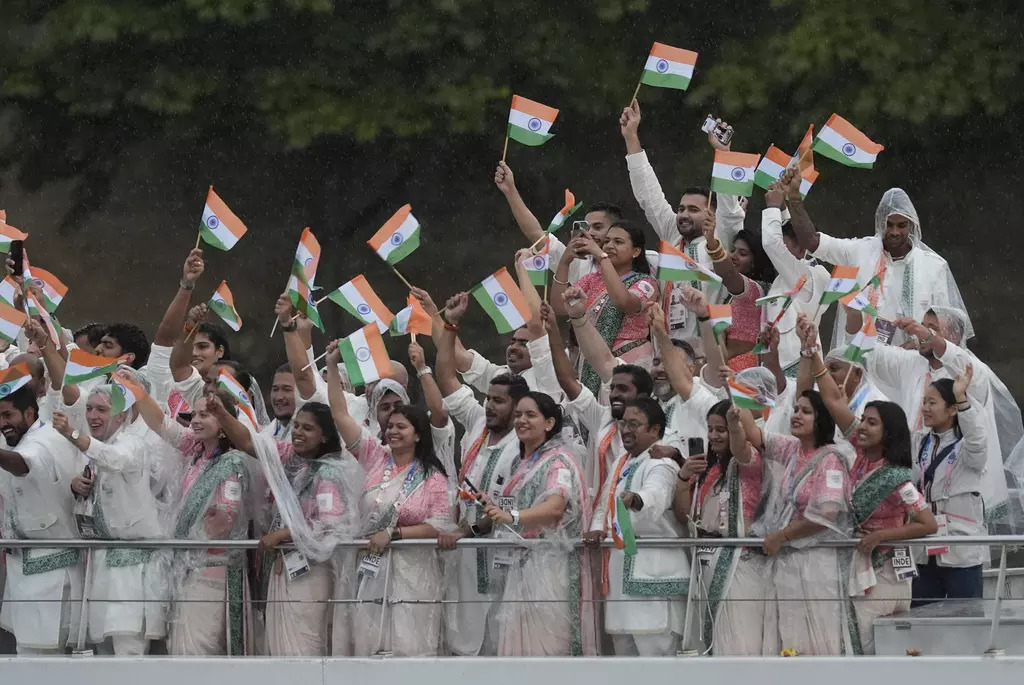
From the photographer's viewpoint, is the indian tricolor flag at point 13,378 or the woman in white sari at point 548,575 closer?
the woman in white sari at point 548,575

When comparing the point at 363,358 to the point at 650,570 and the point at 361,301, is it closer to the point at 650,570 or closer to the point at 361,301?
the point at 361,301

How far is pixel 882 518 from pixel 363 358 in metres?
2.61

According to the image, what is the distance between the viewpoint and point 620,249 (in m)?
11.0

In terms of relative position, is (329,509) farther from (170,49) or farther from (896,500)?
(170,49)

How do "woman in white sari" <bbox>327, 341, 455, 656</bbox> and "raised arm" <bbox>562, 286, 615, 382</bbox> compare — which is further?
"raised arm" <bbox>562, 286, 615, 382</bbox>

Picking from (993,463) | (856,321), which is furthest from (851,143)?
(993,463)

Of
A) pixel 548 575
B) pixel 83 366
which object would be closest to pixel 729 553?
pixel 548 575

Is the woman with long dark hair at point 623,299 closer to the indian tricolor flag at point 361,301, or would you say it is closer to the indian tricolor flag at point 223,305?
the indian tricolor flag at point 361,301

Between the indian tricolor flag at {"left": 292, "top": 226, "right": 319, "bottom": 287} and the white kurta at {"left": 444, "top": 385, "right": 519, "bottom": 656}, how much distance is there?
1229 mm

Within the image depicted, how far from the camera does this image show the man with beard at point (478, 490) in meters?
9.93

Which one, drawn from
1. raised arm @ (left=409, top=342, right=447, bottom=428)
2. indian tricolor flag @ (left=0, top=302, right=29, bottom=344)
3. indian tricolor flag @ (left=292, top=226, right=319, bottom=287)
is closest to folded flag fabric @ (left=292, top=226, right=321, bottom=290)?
indian tricolor flag @ (left=292, top=226, right=319, bottom=287)

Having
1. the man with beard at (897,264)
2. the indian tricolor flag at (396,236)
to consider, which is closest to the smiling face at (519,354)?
the indian tricolor flag at (396,236)

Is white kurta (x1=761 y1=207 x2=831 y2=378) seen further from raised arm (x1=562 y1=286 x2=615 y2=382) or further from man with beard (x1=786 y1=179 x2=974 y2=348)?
raised arm (x1=562 y1=286 x2=615 y2=382)

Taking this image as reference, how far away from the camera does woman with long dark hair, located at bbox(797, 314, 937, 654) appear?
9.39 metres
